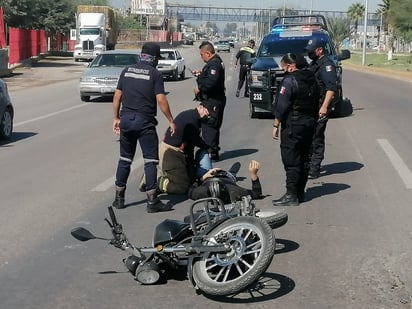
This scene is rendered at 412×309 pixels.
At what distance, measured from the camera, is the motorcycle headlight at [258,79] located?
16.0m

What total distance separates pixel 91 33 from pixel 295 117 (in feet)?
153

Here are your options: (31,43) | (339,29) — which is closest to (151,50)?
(31,43)

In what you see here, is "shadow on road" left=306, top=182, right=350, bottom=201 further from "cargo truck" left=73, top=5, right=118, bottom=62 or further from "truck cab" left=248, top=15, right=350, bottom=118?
"cargo truck" left=73, top=5, right=118, bottom=62

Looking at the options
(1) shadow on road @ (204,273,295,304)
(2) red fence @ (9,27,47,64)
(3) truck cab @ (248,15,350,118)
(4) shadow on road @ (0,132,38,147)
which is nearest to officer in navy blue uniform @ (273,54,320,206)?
(1) shadow on road @ (204,273,295,304)

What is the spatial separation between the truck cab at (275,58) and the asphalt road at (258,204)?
1896 millimetres

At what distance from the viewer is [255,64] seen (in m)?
16.7

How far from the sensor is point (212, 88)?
33.9 feet

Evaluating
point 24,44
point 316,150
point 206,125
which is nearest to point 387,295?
point 316,150

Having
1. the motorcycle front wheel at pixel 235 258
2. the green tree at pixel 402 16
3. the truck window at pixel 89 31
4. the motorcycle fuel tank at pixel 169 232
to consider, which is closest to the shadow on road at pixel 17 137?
the motorcycle fuel tank at pixel 169 232

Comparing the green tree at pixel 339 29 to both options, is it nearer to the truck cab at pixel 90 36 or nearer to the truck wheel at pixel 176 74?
the truck cab at pixel 90 36

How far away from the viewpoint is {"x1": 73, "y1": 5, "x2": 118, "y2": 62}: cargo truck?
51.7 metres

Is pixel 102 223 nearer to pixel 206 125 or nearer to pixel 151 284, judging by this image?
pixel 151 284

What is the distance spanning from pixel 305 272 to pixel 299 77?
2.76m

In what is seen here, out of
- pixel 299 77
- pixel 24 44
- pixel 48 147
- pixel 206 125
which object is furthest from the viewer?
pixel 24 44
